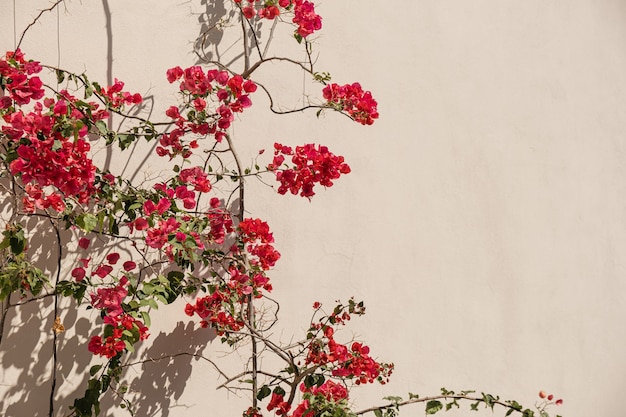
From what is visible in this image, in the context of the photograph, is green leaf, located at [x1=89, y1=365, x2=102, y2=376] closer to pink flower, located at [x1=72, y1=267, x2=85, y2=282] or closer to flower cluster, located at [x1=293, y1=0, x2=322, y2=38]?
pink flower, located at [x1=72, y1=267, x2=85, y2=282]

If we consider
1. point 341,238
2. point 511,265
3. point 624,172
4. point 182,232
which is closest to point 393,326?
point 341,238

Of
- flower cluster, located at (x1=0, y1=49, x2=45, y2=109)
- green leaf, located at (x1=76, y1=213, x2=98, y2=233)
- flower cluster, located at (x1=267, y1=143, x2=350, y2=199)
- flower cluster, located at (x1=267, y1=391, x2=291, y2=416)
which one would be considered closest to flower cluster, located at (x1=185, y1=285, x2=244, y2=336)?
flower cluster, located at (x1=267, y1=391, x2=291, y2=416)

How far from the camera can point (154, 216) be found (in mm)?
1880

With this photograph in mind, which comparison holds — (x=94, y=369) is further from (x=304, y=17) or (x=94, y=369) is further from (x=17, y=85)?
(x=304, y=17)

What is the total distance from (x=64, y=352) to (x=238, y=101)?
80 centimetres

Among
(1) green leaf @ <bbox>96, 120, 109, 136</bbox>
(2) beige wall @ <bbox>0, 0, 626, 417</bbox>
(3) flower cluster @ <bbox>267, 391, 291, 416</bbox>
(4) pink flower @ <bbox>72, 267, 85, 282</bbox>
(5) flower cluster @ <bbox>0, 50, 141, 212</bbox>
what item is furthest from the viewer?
(2) beige wall @ <bbox>0, 0, 626, 417</bbox>

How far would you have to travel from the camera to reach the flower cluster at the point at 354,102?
6.95 feet

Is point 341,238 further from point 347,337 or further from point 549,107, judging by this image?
point 549,107

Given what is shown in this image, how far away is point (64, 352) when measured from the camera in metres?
2.03

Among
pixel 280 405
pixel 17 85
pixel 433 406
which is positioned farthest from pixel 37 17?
pixel 433 406

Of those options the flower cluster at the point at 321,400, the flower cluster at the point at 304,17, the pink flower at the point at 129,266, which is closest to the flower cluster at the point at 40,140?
→ the pink flower at the point at 129,266

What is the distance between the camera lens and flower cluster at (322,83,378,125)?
212 centimetres

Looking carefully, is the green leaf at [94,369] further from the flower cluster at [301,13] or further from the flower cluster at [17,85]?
the flower cluster at [301,13]

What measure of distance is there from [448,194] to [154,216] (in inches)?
52.2
